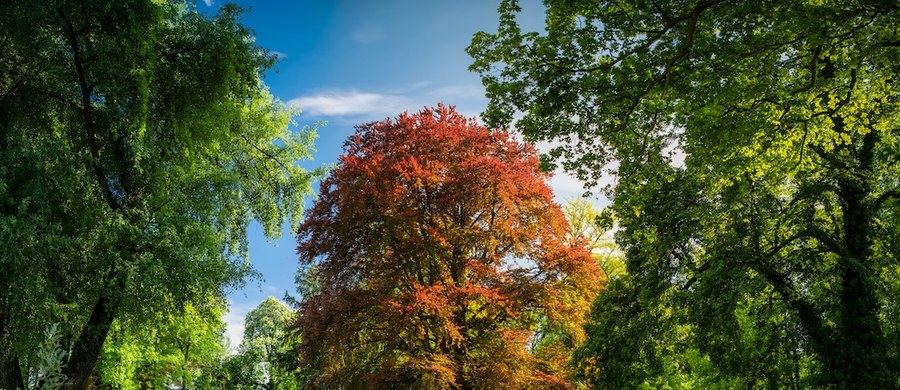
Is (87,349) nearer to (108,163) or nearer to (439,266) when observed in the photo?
(108,163)

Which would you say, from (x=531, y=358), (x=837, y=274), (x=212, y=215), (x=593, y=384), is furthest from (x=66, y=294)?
(x=837, y=274)

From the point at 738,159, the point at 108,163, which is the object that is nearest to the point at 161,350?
the point at 108,163

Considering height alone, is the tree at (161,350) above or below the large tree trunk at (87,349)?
above

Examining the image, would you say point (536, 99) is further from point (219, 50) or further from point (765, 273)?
point (219, 50)

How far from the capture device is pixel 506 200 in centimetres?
1370

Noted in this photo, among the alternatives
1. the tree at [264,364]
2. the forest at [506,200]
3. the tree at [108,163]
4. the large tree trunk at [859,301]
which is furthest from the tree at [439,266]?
the tree at [264,364]

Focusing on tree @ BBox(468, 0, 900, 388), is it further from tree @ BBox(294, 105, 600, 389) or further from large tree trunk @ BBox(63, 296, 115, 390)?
large tree trunk @ BBox(63, 296, 115, 390)

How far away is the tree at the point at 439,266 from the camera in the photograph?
12.7 meters

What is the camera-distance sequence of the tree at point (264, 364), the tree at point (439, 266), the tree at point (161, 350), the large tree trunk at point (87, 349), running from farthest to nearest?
1. the tree at point (264, 364)
2. the tree at point (161, 350)
3. the tree at point (439, 266)
4. the large tree trunk at point (87, 349)

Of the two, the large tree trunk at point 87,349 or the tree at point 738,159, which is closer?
the tree at point 738,159

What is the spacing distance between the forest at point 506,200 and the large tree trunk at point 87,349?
2.2 inches

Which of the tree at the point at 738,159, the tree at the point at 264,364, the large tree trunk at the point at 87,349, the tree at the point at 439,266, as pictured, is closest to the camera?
the tree at the point at 738,159

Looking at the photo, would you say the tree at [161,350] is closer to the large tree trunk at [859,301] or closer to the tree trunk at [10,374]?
the tree trunk at [10,374]

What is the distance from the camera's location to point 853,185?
11344 mm
